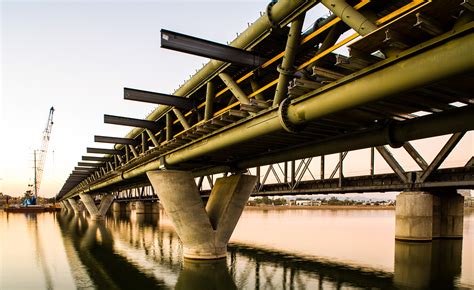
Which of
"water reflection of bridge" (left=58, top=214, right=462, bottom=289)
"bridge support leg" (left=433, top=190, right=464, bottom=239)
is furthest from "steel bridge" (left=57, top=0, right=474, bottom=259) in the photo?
"bridge support leg" (left=433, top=190, right=464, bottom=239)

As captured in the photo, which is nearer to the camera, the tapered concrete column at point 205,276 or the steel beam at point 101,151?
the tapered concrete column at point 205,276

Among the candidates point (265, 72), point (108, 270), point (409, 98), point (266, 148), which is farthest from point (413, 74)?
point (108, 270)

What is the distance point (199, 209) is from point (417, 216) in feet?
81.4

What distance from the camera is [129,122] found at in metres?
25.5

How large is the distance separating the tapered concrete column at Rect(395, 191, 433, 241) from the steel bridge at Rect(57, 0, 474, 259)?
2085cm

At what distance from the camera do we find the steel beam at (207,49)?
13.1 meters

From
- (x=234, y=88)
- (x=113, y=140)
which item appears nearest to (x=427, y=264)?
(x=234, y=88)

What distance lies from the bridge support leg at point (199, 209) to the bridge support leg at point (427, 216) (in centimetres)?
2101

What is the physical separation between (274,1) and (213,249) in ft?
56.7

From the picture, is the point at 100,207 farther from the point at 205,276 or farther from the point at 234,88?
the point at 234,88

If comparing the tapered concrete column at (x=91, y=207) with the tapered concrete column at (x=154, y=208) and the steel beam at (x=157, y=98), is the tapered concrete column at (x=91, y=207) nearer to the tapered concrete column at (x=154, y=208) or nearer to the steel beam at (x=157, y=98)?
the tapered concrete column at (x=154, y=208)

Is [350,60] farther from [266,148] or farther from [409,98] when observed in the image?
[266,148]

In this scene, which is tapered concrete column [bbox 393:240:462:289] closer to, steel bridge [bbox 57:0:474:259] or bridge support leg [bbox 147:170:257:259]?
steel bridge [bbox 57:0:474:259]

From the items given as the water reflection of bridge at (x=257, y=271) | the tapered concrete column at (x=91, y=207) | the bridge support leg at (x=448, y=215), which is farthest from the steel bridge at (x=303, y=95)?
the tapered concrete column at (x=91, y=207)
